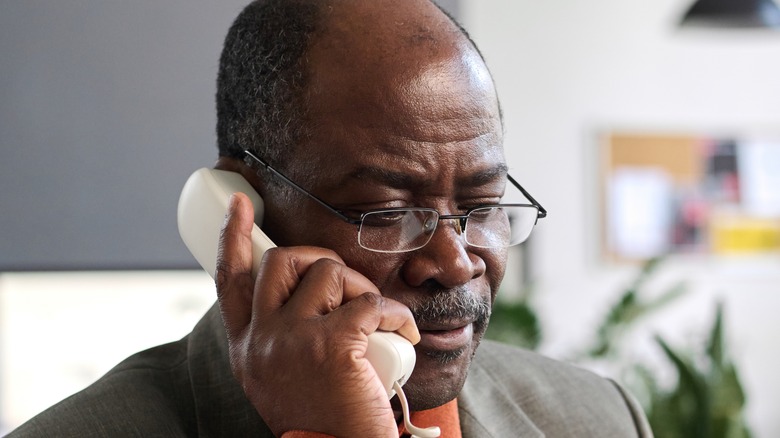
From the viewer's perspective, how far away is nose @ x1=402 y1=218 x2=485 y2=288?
3.23 feet

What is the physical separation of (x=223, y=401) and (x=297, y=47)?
1.33ft

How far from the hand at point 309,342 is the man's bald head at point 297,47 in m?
0.18

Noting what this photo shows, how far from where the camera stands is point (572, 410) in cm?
134

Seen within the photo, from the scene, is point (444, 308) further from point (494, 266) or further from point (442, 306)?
point (494, 266)

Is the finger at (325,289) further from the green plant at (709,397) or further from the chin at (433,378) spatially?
the green plant at (709,397)

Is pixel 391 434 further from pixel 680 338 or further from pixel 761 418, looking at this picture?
pixel 761 418

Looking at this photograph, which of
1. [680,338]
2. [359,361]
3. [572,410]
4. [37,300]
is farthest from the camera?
[680,338]

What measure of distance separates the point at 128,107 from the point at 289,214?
2.97 feet

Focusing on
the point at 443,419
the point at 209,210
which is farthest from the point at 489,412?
the point at 209,210

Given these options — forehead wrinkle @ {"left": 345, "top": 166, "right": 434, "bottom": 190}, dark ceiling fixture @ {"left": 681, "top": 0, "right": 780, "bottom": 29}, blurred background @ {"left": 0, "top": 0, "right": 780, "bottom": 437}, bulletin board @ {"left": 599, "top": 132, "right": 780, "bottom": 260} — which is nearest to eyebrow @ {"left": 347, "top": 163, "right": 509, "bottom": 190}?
forehead wrinkle @ {"left": 345, "top": 166, "right": 434, "bottom": 190}

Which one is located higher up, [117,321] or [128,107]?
[128,107]

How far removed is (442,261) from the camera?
0.99 m

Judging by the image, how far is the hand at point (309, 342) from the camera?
871mm

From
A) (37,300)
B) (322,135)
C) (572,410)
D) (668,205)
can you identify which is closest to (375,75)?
(322,135)
